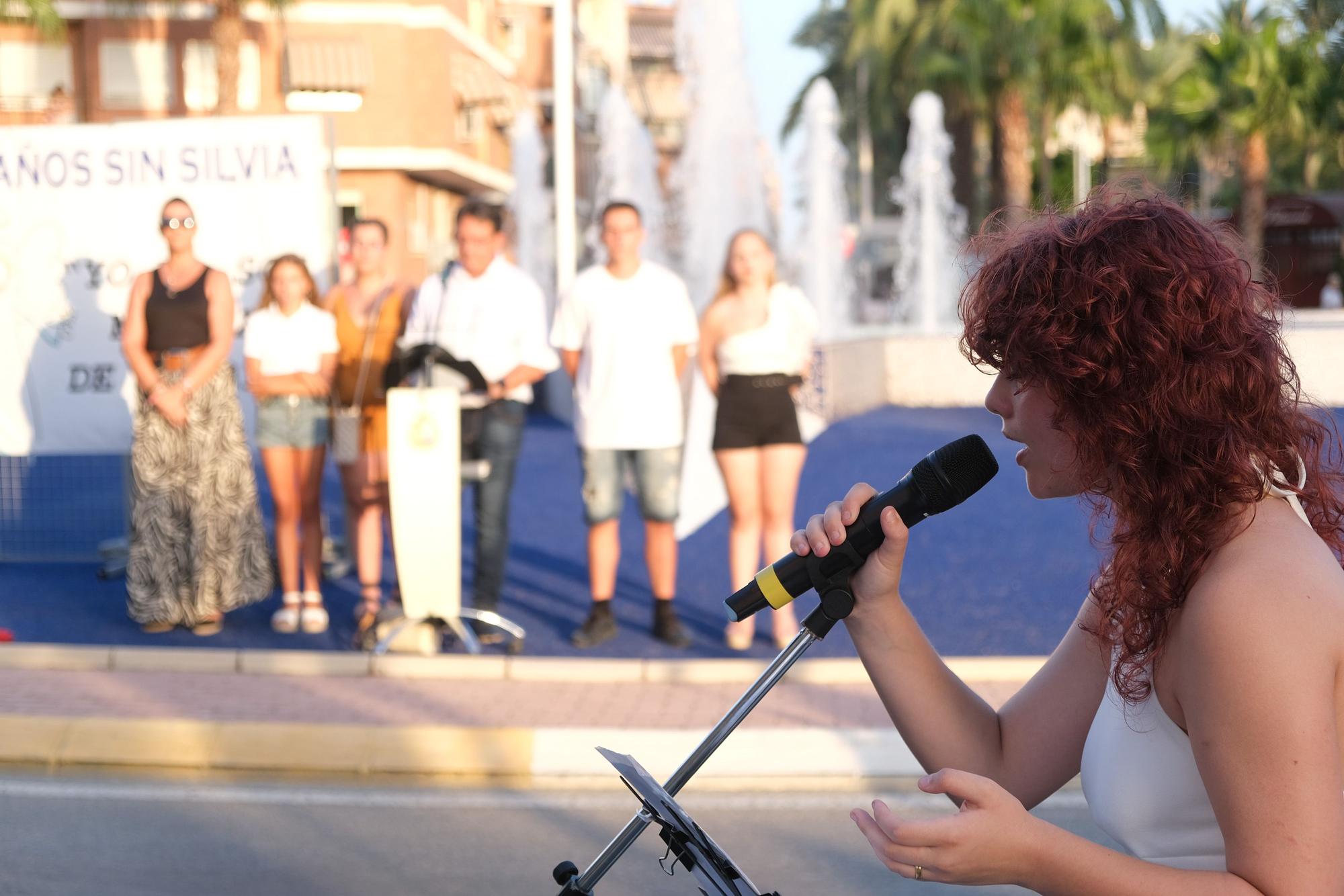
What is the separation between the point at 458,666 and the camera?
7082 millimetres

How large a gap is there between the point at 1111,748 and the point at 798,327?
228 inches

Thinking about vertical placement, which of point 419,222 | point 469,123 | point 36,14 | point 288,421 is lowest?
point 288,421

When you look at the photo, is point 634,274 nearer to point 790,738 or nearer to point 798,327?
point 798,327

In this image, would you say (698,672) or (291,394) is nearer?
(698,672)

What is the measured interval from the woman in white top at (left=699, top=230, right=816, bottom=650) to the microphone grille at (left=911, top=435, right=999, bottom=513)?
5287mm

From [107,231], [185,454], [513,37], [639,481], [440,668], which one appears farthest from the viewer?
[513,37]

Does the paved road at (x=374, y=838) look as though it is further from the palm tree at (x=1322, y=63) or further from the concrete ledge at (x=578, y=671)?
the palm tree at (x=1322, y=63)

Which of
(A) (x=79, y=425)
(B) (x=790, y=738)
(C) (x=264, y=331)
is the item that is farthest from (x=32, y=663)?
(B) (x=790, y=738)

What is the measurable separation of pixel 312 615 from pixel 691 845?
6501 mm

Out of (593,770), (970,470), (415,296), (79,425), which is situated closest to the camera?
(970,470)

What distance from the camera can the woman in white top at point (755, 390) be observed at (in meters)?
7.57

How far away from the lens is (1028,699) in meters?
2.32

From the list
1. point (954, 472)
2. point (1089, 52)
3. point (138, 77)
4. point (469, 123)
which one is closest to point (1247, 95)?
point (1089, 52)

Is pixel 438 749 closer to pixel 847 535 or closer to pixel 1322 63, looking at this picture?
pixel 847 535
